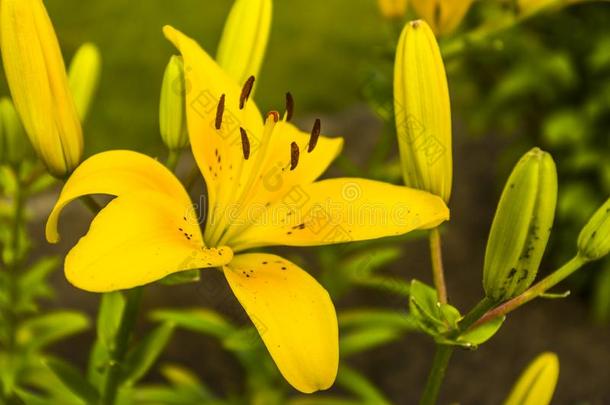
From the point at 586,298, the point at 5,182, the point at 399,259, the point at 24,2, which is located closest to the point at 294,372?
Result: the point at 24,2

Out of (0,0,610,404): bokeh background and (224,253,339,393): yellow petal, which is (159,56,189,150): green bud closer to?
→ (224,253,339,393): yellow petal

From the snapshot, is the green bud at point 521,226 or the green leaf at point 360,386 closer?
the green bud at point 521,226

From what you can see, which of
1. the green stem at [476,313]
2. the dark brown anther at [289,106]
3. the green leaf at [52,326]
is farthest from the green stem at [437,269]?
the green leaf at [52,326]

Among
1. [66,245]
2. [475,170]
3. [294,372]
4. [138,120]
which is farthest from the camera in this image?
[475,170]

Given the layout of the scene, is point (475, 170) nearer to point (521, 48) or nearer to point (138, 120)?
point (521, 48)

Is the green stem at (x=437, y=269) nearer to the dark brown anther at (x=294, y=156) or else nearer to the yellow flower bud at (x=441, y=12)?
the dark brown anther at (x=294, y=156)
